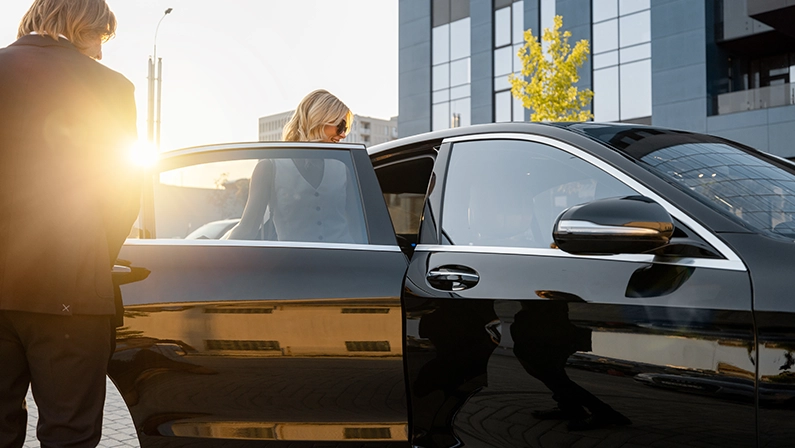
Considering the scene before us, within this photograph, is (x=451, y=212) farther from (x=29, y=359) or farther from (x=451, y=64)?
(x=451, y=64)

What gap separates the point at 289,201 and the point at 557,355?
3.84ft

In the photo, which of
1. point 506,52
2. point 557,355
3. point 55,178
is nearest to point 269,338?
point 55,178

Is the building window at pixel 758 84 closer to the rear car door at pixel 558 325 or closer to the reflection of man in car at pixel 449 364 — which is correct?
the rear car door at pixel 558 325

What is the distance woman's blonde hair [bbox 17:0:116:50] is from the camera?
219 centimetres

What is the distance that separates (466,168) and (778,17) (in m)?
14.2

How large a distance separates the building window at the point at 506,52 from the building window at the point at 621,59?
3.31 meters

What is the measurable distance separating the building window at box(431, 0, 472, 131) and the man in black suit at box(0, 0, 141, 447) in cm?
2612

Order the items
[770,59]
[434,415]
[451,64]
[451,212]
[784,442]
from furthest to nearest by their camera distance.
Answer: [451,64]
[770,59]
[451,212]
[434,415]
[784,442]

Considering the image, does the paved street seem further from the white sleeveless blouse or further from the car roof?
the car roof

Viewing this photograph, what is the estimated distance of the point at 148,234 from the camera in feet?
8.89

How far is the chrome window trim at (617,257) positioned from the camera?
1914 mm

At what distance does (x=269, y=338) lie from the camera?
235cm

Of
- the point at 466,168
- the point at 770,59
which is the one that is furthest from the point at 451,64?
the point at 466,168

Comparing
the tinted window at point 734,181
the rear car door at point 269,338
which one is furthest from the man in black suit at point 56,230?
the tinted window at point 734,181
